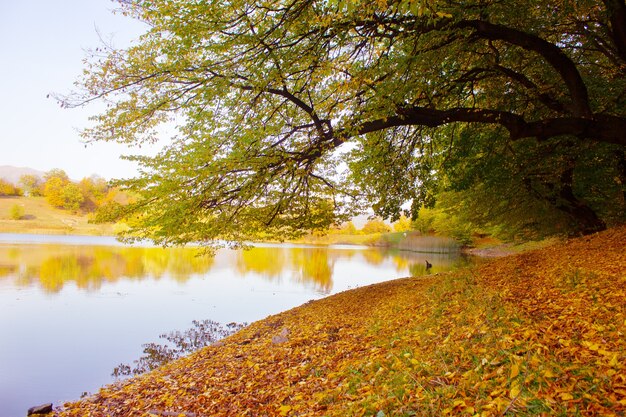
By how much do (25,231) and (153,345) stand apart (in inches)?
2720

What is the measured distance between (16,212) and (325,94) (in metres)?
79.0

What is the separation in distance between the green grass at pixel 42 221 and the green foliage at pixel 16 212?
0.25 m

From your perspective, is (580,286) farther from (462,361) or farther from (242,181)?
(242,181)

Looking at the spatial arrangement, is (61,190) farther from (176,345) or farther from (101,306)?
(176,345)

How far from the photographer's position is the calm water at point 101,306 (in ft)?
28.4

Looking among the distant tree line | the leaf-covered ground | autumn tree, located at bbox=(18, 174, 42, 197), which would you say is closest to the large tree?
the leaf-covered ground

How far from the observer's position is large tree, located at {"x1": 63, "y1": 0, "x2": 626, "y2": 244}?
648 centimetres

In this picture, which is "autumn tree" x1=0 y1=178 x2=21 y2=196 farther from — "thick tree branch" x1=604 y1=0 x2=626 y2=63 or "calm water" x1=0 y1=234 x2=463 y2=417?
"thick tree branch" x1=604 y1=0 x2=626 y2=63

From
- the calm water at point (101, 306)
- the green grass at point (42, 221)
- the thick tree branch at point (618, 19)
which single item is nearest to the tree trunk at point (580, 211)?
the thick tree branch at point (618, 19)

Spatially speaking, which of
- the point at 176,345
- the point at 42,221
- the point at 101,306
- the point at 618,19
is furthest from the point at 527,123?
the point at 42,221

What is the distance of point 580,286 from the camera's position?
541cm

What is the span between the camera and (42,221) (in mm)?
69125

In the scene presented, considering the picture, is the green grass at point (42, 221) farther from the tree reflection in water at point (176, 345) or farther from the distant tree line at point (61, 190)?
the tree reflection in water at point (176, 345)

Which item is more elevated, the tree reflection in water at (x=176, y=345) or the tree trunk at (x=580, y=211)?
the tree trunk at (x=580, y=211)
